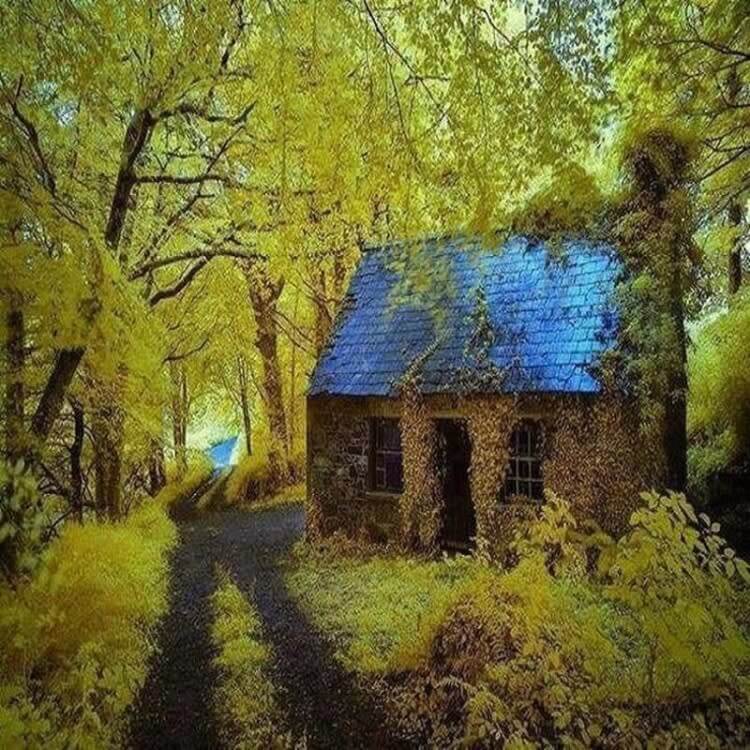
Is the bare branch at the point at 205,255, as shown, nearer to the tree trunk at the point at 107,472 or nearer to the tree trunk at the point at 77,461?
the tree trunk at the point at 77,461

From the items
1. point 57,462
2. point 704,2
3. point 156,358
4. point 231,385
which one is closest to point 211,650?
point 156,358

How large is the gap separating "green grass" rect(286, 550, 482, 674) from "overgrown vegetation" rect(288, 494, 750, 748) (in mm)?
34

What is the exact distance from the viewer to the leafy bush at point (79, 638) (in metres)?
4.26

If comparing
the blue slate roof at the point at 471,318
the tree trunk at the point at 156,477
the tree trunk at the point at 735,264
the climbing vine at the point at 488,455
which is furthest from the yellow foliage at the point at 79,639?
the tree trunk at the point at 735,264

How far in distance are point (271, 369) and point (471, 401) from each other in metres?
10.7

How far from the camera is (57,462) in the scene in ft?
43.0

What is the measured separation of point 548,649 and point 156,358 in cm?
460

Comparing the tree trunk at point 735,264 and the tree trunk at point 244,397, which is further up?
the tree trunk at point 735,264

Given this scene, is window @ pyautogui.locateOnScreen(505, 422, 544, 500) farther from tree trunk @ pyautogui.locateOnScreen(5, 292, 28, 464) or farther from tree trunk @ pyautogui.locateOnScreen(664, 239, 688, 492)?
tree trunk @ pyautogui.locateOnScreen(5, 292, 28, 464)

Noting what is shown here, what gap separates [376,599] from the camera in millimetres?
8828

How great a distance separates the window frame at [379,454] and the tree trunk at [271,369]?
7.89 metres

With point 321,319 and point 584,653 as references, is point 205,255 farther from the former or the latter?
point 321,319

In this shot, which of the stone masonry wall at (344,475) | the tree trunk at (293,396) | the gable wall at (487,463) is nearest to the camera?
the gable wall at (487,463)

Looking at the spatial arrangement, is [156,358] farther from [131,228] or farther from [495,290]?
[495,290]
